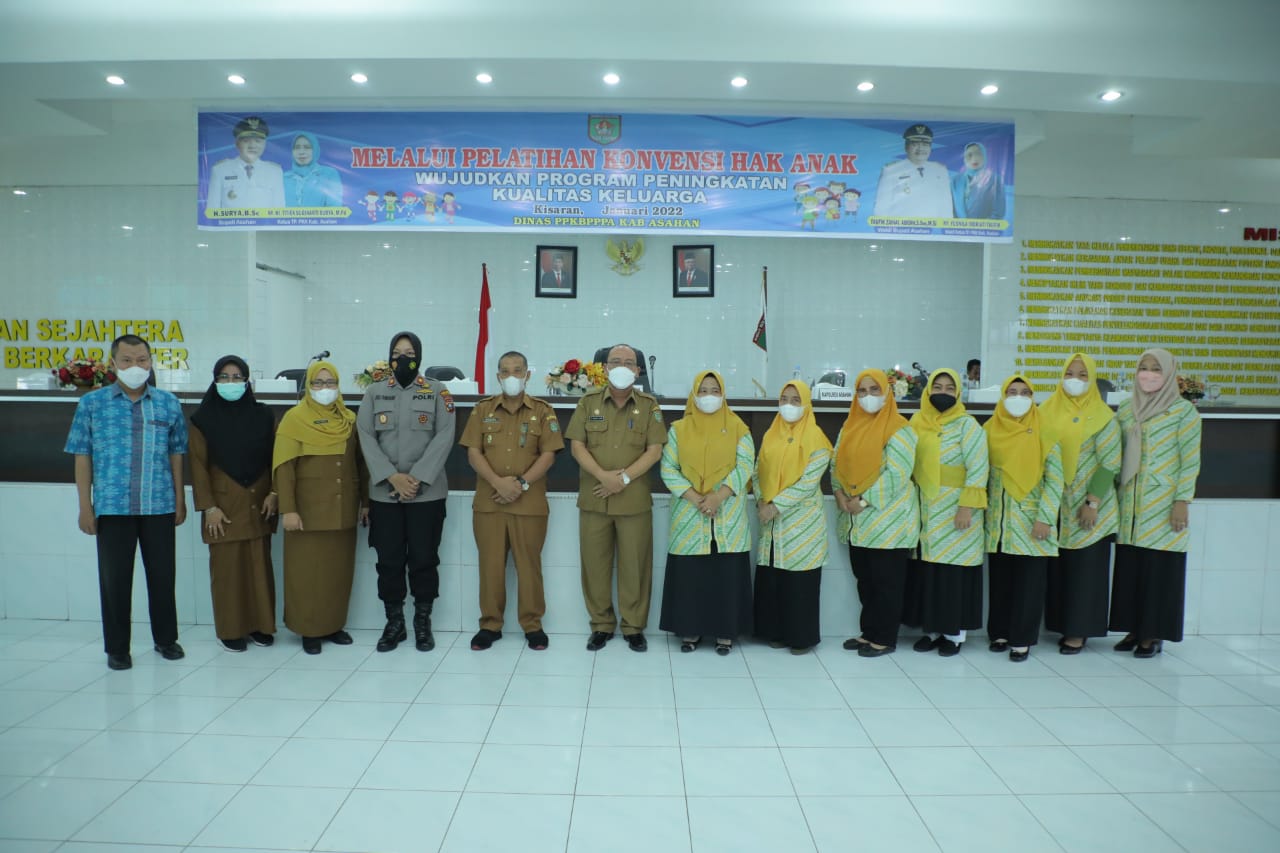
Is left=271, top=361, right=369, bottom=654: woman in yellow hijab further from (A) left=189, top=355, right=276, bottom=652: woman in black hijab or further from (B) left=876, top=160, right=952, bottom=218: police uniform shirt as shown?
(B) left=876, top=160, right=952, bottom=218: police uniform shirt

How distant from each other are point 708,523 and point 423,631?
1.46 meters

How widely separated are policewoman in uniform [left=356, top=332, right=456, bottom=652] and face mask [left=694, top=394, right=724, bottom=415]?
1.18m

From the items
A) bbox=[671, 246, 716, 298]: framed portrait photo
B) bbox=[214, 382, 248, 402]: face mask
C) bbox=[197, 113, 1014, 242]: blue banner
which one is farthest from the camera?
bbox=[671, 246, 716, 298]: framed portrait photo

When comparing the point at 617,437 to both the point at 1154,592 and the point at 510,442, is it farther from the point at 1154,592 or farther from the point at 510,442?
the point at 1154,592

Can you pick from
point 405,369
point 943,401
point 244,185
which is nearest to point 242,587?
point 405,369

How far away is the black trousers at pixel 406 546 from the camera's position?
3.67m

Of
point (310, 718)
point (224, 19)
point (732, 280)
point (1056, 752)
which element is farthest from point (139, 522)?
point (732, 280)

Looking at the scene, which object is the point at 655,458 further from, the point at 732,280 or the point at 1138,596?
the point at 732,280

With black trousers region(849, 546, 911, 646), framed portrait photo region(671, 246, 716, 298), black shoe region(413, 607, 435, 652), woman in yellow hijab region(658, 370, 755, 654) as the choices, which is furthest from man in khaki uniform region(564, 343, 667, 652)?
framed portrait photo region(671, 246, 716, 298)

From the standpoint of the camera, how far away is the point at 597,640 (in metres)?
3.77

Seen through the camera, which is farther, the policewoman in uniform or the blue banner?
the blue banner

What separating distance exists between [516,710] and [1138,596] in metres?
2.99

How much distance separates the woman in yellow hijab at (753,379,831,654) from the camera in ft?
11.8

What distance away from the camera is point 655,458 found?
143 inches
